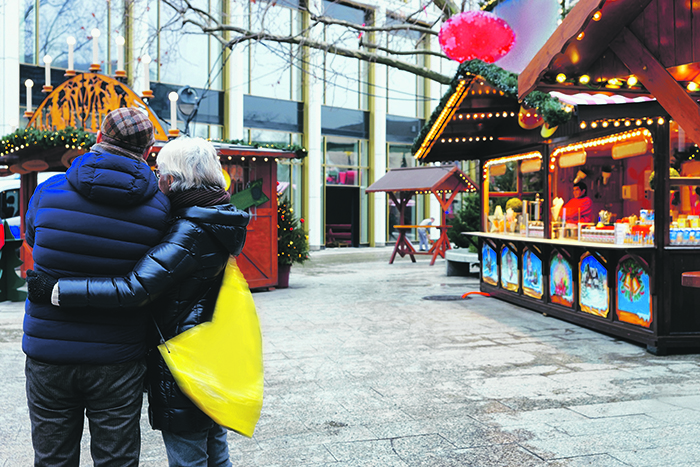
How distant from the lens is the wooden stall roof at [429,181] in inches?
699

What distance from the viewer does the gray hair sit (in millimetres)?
2549

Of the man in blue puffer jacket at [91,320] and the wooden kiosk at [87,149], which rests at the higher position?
the wooden kiosk at [87,149]

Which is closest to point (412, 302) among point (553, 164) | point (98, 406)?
point (553, 164)

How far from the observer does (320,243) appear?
81.6ft

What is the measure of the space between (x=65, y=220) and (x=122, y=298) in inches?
14.1

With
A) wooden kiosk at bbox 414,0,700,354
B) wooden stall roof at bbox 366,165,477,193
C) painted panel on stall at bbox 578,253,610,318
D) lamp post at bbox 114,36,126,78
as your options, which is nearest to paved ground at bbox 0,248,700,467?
painted panel on stall at bbox 578,253,610,318

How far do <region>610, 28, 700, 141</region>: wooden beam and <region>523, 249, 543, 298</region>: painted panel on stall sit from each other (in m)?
5.12

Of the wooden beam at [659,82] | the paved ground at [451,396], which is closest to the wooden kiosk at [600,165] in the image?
the wooden beam at [659,82]

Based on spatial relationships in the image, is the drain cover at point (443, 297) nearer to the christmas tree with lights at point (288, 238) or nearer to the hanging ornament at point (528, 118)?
the christmas tree with lights at point (288, 238)

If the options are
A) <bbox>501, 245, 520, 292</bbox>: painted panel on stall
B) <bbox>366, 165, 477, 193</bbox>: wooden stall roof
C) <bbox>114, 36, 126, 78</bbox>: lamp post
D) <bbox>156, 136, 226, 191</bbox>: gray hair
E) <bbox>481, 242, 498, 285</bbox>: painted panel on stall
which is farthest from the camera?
<bbox>366, 165, 477, 193</bbox>: wooden stall roof

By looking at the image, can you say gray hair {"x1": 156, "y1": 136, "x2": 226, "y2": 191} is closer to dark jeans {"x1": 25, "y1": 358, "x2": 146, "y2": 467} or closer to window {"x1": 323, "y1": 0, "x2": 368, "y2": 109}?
dark jeans {"x1": 25, "y1": 358, "x2": 146, "y2": 467}

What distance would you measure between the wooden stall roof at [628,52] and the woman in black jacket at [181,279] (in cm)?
282

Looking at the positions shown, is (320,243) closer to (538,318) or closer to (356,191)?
(356,191)

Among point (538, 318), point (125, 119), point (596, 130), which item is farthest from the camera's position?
point (538, 318)
